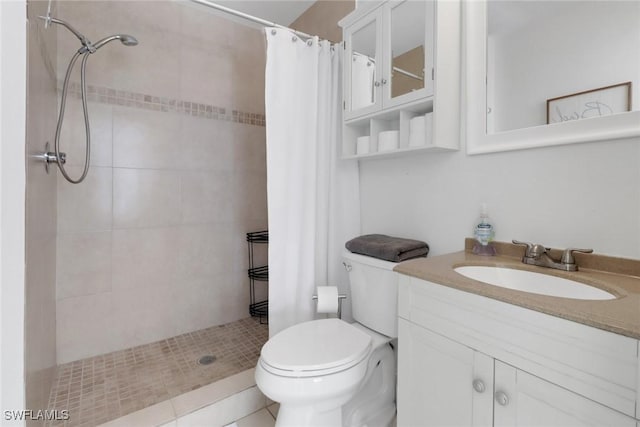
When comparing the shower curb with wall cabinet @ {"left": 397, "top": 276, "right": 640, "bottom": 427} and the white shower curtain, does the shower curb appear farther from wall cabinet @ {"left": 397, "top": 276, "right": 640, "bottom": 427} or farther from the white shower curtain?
wall cabinet @ {"left": 397, "top": 276, "right": 640, "bottom": 427}

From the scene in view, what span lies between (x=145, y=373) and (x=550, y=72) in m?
2.39

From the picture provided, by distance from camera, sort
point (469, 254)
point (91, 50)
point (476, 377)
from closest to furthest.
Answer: point (476, 377) → point (469, 254) → point (91, 50)

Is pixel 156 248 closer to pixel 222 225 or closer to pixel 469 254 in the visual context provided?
pixel 222 225

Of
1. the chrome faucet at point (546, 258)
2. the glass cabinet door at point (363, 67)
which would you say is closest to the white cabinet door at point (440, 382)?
the chrome faucet at point (546, 258)

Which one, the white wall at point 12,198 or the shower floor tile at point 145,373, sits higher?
the white wall at point 12,198

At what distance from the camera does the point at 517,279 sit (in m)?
1.11

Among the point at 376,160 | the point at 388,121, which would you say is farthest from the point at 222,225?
the point at 388,121

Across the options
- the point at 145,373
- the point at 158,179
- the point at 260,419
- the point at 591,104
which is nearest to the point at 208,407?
the point at 260,419

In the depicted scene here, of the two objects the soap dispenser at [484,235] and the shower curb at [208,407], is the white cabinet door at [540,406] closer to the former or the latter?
the soap dispenser at [484,235]

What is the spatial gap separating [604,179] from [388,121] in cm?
96

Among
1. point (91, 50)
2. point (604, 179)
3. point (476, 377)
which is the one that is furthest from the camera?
point (91, 50)

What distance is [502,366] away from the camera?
0.81 metres

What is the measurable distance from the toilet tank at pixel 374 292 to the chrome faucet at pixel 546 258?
0.50 m

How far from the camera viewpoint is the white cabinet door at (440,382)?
0.86m
